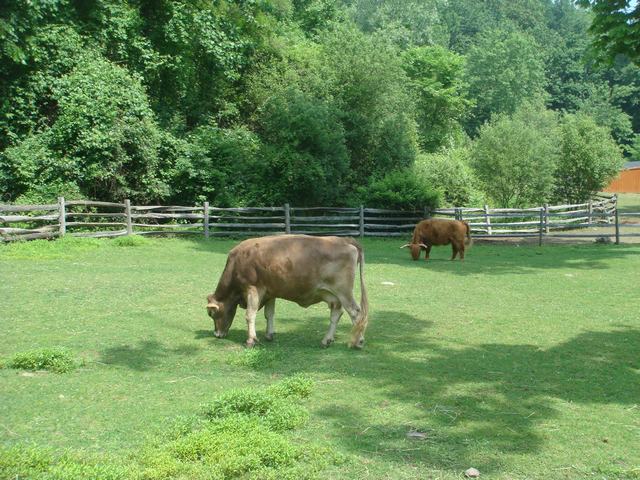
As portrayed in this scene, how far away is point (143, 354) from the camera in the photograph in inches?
314

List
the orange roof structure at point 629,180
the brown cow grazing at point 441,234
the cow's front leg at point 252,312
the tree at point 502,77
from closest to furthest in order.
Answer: the cow's front leg at point 252,312 < the brown cow grazing at point 441,234 < the orange roof structure at point 629,180 < the tree at point 502,77

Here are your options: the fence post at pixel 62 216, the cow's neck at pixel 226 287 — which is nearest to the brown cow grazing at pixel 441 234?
the fence post at pixel 62 216

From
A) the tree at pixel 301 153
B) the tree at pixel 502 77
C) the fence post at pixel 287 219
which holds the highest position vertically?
the tree at pixel 502 77

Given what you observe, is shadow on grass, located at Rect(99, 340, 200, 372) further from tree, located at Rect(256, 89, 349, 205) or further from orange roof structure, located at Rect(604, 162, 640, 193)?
orange roof structure, located at Rect(604, 162, 640, 193)

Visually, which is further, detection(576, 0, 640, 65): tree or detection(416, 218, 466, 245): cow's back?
detection(416, 218, 466, 245): cow's back

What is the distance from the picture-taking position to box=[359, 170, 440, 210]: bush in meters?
25.0

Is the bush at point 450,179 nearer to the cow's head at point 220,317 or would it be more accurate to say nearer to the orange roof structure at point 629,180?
the cow's head at point 220,317

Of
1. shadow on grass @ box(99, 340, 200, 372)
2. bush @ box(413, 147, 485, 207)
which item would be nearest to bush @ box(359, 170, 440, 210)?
bush @ box(413, 147, 485, 207)

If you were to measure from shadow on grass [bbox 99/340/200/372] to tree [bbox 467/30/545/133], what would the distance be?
6837cm

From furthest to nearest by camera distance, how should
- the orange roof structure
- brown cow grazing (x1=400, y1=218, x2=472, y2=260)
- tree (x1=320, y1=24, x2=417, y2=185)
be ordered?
the orange roof structure < tree (x1=320, y1=24, x2=417, y2=185) < brown cow grazing (x1=400, y1=218, x2=472, y2=260)

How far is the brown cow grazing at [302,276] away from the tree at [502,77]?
67313mm

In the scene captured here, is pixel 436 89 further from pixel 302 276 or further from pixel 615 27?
pixel 302 276

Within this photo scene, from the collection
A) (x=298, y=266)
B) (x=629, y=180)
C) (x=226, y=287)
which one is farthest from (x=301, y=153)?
(x=629, y=180)

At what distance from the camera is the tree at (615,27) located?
614 inches
